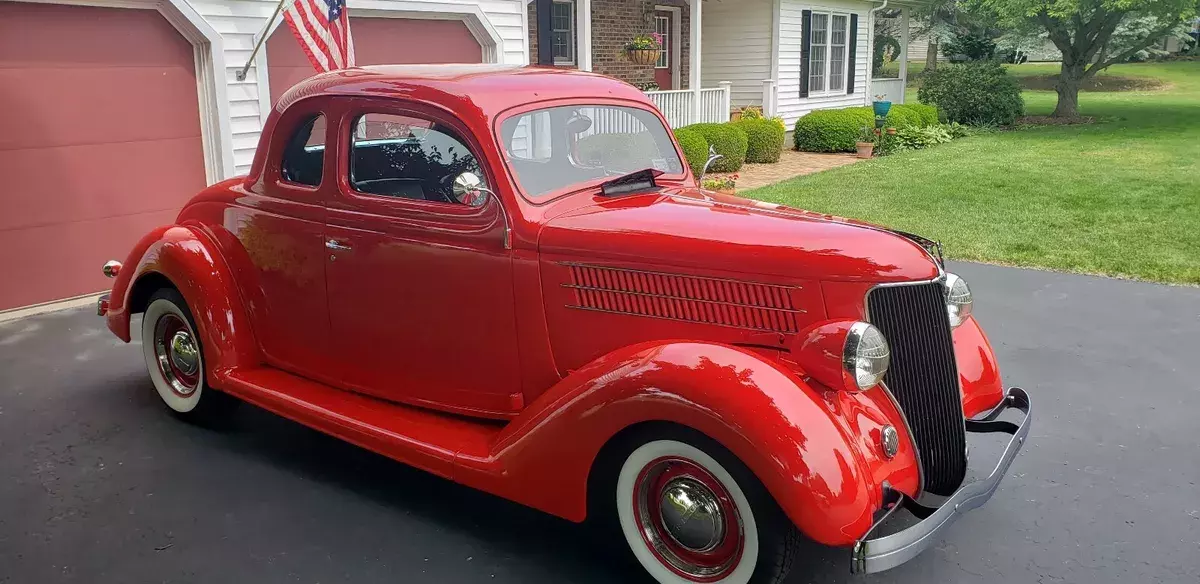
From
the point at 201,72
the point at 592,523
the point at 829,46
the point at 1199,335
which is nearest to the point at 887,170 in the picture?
the point at 829,46

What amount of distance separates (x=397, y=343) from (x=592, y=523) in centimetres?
127

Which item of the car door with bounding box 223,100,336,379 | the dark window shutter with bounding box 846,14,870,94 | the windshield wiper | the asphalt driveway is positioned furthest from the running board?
the dark window shutter with bounding box 846,14,870,94

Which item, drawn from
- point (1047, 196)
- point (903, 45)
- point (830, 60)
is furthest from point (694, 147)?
point (903, 45)

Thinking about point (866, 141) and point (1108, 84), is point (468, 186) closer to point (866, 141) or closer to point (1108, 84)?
point (866, 141)

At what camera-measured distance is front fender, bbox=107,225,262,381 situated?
14.4 feet

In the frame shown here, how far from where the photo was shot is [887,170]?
14.7m

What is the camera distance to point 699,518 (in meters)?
2.97

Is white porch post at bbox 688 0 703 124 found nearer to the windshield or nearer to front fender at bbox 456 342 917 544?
the windshield

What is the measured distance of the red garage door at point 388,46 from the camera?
28.0ft

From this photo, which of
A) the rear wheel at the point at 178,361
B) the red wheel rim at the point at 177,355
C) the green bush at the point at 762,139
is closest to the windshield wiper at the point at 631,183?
the rear wheel at the point at 178,361

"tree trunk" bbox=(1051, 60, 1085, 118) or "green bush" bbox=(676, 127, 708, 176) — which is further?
"tree trunk" bbox=(1051, 60, 1085, 118)

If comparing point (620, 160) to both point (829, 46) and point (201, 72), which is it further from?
point (829, 46)

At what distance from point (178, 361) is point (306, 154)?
1463mm

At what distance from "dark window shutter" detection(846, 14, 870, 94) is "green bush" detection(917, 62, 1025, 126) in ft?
9.07
